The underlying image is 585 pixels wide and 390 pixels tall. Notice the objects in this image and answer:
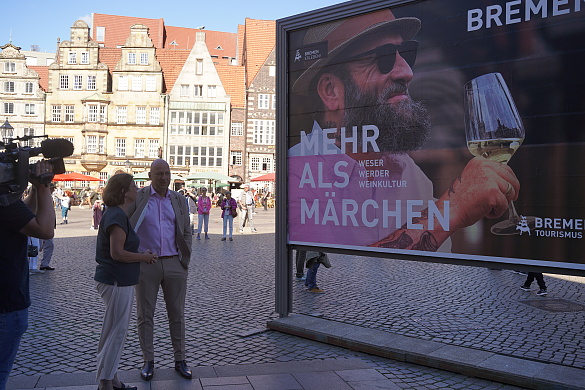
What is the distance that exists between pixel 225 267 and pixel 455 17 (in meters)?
8.04

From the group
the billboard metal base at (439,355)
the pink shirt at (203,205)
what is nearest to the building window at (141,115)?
the pink shirt at (203,205)

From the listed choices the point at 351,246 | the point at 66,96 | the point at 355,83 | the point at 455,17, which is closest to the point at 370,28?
the point at 355,83

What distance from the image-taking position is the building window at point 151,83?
54094 millimetres

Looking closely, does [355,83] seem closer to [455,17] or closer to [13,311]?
[455,17]

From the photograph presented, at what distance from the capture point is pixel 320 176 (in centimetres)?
709

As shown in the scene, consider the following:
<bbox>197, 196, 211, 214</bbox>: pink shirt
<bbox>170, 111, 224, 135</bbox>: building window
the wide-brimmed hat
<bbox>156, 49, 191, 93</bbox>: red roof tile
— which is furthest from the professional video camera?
<bbox>156, 49, 191, 93</bbox>: red roof tile

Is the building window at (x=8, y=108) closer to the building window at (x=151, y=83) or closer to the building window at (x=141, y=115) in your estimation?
the building window at (x=141, y=115)

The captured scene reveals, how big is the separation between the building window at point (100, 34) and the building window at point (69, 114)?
23209 mm

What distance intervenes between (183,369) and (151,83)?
51673 millimetres

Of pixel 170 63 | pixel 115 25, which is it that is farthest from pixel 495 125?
pixel 115 25

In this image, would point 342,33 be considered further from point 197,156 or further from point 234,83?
point 234,83

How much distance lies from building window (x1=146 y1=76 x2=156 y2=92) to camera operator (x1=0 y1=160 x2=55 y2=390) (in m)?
52.8

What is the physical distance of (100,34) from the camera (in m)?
74.6

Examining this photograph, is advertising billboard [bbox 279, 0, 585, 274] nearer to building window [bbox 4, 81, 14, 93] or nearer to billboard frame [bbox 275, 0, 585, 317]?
billboard frame [bbox 275, 0, 585, 317]
